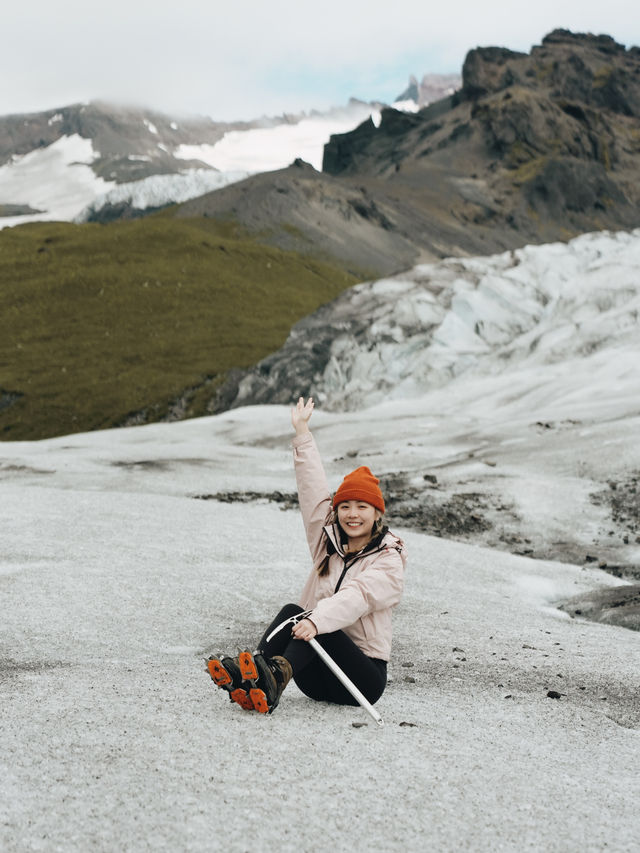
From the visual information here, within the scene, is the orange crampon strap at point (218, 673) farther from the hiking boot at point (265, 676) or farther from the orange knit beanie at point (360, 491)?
the orange knit beanie at point (360, 491)

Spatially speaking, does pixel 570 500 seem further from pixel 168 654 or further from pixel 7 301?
pixel 7 301

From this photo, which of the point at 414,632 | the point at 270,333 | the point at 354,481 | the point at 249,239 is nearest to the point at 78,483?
the point at 414,632

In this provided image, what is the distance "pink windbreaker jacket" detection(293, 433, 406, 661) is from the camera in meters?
8.02

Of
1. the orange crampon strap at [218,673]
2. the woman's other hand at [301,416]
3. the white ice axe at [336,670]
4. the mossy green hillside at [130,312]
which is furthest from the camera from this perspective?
the mossy green hillside at [130,312]

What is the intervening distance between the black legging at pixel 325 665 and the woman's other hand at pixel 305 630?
389mm

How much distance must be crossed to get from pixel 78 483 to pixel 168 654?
18683 mm

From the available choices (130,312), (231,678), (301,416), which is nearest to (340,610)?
(231,678)

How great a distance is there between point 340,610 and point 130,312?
112m

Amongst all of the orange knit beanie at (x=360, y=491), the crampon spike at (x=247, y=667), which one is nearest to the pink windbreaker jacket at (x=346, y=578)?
the orange knit beanie at (x=360, y=491)

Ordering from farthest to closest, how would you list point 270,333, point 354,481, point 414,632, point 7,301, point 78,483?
point 7,301, point 270,333, point 78,483, point 414,632, point 354,481

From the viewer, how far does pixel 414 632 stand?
42.8 feet

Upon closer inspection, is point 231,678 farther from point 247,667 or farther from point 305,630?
point 305,630

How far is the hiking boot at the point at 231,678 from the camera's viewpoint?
746 centimetres

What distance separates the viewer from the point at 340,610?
796 cm
